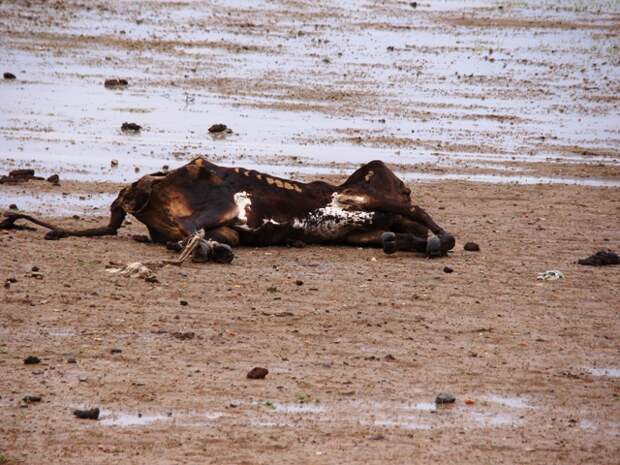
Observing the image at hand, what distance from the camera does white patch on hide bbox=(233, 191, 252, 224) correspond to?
1051 centimetres

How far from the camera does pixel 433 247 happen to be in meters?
10.5

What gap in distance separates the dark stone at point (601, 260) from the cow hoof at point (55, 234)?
3.73 metres

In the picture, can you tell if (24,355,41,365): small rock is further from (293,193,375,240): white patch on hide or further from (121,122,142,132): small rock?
(121,122,142,132): small rock

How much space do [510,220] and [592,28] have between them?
56.8 ft

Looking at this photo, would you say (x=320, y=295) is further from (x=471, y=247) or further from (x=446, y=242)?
(x=471, y=247)

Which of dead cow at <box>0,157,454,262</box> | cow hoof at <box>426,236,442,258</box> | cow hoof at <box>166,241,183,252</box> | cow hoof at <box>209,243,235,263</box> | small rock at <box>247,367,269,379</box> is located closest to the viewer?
small rock at <box>247,367,269,379</box>

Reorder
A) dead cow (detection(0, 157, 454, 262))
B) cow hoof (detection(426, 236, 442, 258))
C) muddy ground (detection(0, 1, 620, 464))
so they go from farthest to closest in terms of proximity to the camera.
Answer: cow hoof (detection(426, 236, 442, 258)) → dead cow (detection(0, 157, 454, 262)) → muddy ground (detection(0, 1, 620, 464))

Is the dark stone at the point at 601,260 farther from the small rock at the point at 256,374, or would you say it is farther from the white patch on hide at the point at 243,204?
the small rock at the point at 256,374

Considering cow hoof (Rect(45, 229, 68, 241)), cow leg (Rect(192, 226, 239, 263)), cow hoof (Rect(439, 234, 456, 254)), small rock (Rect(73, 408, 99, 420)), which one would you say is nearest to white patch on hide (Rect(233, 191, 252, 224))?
cow leg (Rect(192, 226, 239, 263))

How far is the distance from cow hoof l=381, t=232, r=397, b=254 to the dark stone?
4.38 feet

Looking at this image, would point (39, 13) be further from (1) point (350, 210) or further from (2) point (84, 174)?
(1) point (350, 210)

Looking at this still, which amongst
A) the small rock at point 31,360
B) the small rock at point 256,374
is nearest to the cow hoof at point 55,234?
the small rock at point 31,360

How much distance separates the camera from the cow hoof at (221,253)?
991 centimetres

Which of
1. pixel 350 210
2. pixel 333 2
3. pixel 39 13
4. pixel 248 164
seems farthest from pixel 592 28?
pixel 350 210
